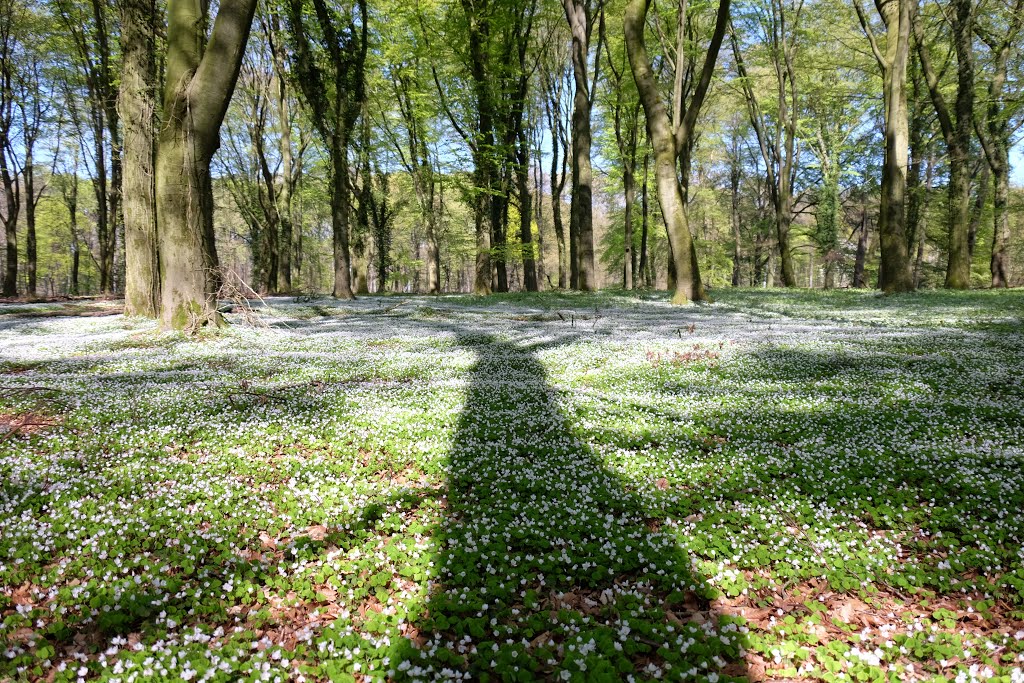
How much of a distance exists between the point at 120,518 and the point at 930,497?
728 centimetres

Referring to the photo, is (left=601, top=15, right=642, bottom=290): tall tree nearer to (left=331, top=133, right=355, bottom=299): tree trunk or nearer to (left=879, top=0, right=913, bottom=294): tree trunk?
(left=879, top=0, right=913, bottom=294): tree trunk

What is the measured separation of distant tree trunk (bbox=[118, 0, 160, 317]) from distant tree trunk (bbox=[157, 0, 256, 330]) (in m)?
3.19

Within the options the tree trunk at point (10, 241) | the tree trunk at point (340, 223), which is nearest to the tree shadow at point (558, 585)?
the tree trunk at point (340, 223)

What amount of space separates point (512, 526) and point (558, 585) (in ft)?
2.43

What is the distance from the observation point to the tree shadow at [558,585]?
2.93m

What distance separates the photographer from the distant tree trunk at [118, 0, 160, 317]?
45.6ft

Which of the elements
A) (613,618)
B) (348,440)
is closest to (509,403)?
(348,440)

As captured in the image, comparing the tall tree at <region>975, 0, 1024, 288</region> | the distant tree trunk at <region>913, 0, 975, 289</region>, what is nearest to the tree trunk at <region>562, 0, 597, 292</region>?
the distant tree trunk at <region>913, 0, 975, 289</region>

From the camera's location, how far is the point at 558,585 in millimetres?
3719

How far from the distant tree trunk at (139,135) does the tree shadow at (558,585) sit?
13.7m

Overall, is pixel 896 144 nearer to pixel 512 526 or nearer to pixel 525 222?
pixel 525 222

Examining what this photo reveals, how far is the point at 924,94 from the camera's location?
3416cm

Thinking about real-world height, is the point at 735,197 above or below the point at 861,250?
above

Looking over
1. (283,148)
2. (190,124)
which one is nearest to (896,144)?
(190,124)
